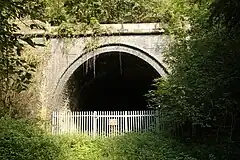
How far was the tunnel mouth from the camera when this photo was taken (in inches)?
609

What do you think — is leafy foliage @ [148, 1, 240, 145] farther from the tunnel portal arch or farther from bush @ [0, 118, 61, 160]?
bush @ [0, 118, 61, 160]

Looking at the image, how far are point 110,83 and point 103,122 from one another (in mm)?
5245

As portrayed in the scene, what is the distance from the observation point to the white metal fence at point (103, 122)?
14.1 metres

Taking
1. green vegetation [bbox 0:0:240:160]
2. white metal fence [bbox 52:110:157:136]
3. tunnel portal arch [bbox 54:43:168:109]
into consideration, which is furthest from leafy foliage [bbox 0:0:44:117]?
tunnel portal arch [bbox 54:43:168:109]

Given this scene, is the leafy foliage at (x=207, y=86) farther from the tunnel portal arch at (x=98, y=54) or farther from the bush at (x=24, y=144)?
the bush at (x=24, y=144)

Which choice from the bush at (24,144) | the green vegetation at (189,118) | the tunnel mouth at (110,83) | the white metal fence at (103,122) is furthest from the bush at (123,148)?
the tunnel mouth at (110,83)

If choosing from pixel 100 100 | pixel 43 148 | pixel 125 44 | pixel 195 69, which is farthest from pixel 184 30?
pixel 100 100

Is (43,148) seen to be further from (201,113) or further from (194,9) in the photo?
(194,9)

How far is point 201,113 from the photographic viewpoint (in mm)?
11188

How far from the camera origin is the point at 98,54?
1479 centimetres

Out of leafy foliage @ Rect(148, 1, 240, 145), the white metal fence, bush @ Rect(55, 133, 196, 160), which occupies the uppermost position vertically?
leafy foliage @ Rect(148, 1, 240, 145)

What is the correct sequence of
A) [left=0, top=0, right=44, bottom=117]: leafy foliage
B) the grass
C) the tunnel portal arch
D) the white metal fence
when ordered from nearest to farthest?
1. [left=0, top=0, right=44, bottom=117]: leafy foliage
2. the grass
3. the white metal fence
4. the tunnel portal arch

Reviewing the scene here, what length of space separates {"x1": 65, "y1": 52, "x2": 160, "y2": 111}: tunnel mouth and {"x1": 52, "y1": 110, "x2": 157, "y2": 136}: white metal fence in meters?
1.28

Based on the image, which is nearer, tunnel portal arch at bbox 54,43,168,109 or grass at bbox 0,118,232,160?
grass at bbox 0,118,232,160
